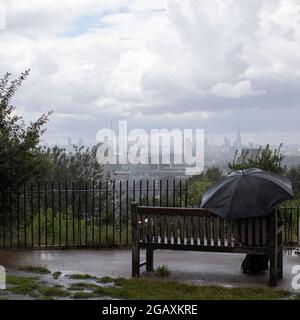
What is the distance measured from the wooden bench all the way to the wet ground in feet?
1.46

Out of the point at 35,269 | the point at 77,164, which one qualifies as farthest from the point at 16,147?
the point at 77,164

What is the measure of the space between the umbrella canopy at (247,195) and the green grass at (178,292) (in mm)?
1074

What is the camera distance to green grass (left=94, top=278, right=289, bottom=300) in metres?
7.58

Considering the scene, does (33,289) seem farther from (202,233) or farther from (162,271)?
(202,233)

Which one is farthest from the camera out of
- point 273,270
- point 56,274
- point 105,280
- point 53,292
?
point 56,274

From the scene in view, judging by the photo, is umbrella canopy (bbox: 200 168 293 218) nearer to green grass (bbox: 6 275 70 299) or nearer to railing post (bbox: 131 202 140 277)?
railing post (bbox: 131 202 140 277)

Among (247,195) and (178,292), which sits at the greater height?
(247,195)

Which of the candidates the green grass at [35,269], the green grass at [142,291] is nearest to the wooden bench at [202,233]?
the green grass at [142,291]

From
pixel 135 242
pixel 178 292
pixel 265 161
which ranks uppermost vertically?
pixel 265 161

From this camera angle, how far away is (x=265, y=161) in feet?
49.7

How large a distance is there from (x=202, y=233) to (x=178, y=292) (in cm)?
128

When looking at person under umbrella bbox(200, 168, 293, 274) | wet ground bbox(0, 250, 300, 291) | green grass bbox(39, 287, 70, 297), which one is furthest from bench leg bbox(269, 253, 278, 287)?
green grass bbox(39, 287, 70, 297)

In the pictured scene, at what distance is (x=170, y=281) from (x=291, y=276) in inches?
76.8

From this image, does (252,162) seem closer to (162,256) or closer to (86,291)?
(162,256)
